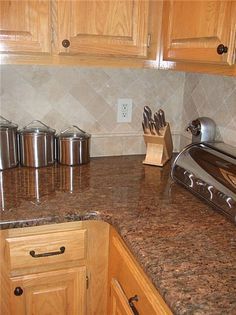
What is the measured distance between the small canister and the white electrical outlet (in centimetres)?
22

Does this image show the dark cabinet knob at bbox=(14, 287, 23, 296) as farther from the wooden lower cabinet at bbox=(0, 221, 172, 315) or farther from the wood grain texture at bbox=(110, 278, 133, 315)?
the wood grain texture at bbox=(110, 278, 133, 315)

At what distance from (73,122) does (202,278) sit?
3.50ft

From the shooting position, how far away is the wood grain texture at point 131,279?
85 centimetres

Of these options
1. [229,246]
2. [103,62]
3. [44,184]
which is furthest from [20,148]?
[229,246]

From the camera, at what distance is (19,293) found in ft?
3.71

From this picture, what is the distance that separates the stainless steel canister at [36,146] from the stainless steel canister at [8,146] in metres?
0.03

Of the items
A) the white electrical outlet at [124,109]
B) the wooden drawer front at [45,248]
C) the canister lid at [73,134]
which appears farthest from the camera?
the white electrical outlet at [124,109]

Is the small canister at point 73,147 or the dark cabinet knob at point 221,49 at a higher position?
the dark cabinet knob at point 221,49

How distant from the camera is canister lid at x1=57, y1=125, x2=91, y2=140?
61.5 inches

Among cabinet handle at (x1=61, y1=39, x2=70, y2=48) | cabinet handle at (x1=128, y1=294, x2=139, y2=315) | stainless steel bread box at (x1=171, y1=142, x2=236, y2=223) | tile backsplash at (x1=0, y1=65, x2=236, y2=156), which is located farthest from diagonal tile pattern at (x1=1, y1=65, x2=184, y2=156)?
cabinet handle at (x1=128, y1=294, x2=139, y2=315)

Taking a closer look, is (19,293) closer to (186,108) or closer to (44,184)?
(44,184)

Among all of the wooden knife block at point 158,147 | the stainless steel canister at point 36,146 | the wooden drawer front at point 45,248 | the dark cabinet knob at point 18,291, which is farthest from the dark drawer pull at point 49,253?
the wooden knife block at point 158,147

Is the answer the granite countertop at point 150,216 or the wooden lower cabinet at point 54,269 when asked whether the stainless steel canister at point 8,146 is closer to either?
the granite countertop at point 150,216

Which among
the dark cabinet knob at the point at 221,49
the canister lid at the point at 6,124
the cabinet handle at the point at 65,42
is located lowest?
the canister lid at the point at 6,124
